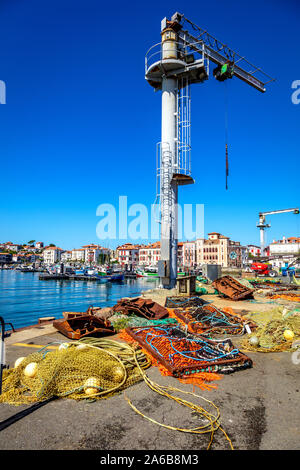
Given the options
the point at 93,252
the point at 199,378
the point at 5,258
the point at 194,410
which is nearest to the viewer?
the point at 194,410

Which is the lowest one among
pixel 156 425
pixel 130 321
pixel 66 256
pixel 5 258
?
pixel 130 321

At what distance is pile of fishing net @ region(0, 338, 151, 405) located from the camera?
364cm

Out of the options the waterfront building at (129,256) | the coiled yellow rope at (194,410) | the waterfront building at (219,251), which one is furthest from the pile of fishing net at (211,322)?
the waterfront building at (129,256)

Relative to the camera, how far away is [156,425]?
304 cm

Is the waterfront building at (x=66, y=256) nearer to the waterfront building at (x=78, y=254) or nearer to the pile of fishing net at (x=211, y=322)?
the waterfront building at (x=78, y=254)

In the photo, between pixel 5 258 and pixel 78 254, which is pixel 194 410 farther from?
pixel 5 258

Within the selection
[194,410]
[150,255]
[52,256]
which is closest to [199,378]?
[194,410]

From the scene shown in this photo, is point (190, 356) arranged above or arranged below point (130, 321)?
above

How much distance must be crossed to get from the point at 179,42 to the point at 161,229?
1503 centimetres

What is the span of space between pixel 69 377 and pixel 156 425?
146cm

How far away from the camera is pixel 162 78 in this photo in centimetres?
2039

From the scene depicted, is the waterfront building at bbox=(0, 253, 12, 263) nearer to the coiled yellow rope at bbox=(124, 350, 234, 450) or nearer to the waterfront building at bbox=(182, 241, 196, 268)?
the waterfront building at bbox=(182, 241, 196, 268)

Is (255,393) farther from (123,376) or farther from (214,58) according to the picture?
(214,58)

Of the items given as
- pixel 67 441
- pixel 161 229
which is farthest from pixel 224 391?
pixel 161 229
